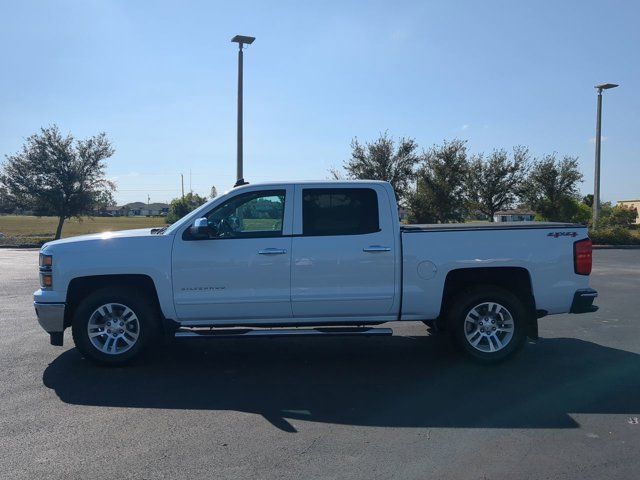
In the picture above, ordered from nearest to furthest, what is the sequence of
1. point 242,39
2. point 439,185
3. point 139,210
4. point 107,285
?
point 107,285 → point 242,39 → point 439,185 → point 139,210

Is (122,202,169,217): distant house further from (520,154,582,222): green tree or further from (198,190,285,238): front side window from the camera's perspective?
(198,190,285,238): front side window

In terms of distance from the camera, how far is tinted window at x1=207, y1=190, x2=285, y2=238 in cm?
663

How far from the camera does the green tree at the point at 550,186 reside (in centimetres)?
3134

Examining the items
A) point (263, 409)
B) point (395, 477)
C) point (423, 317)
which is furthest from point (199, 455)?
point (423, 317)

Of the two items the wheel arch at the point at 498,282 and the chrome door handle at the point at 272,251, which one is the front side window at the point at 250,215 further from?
the wheel arch at the point at 498,282

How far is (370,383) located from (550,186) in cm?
2828

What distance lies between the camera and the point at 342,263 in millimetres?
6508

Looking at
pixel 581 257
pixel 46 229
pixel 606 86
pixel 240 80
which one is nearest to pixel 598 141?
pixel 606 86

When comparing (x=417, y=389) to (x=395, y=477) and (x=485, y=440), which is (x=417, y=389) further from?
(x=395, y=477)

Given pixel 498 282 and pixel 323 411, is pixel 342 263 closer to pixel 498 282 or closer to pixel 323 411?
pixel 323 411

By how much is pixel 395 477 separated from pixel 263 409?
5.55 ft

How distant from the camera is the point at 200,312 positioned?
656 cm

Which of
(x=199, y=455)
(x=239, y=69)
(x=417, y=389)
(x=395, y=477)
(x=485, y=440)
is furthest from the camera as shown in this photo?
(x=239, y=69)

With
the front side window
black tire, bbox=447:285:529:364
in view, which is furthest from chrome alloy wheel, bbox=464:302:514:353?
the front side window
